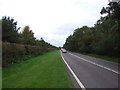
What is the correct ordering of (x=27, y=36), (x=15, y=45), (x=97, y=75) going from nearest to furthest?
(x=97, y=75)
(x=15, y=45)
(x=27, y=36)

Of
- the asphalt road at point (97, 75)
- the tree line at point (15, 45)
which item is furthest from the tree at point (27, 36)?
the asphalt road at point (97, 75)

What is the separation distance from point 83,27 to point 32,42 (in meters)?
42.5

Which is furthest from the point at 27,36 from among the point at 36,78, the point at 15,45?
the point at 36,78

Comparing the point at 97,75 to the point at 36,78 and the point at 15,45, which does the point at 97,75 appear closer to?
the point at 36,78

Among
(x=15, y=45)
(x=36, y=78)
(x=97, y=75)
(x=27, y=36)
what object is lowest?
(x=97, y=75)

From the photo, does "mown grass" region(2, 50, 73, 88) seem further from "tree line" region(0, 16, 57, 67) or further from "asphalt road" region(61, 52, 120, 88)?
"tree line" region(0, 16, 57, 67)

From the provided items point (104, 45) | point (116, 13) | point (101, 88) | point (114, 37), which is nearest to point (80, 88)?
point (101, 88)

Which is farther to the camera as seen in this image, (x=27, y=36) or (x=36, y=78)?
(x=27, y=36)

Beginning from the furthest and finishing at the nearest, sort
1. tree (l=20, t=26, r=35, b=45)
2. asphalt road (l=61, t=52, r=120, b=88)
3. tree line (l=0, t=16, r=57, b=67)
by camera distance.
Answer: tree (l=20, t=26, r=35, b=45) < tree line (l=0, t=16, r=57, b=67) < asphalt road (l=61, t=52, r=120, b=88)

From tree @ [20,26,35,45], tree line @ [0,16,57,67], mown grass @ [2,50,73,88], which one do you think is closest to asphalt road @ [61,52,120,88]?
mown grass @ [2,50,73,88]

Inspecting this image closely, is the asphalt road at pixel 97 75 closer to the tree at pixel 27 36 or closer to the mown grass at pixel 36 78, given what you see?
the mown grass at pixel 36 78

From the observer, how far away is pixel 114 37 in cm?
3359

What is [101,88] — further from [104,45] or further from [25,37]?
[25,37]

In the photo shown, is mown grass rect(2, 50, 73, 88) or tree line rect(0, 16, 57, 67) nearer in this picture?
mown grass rect(2, 50, 73, 88)
